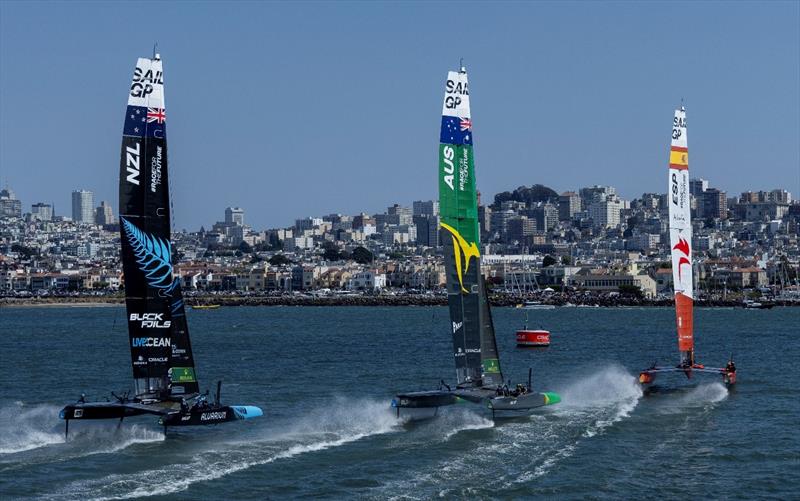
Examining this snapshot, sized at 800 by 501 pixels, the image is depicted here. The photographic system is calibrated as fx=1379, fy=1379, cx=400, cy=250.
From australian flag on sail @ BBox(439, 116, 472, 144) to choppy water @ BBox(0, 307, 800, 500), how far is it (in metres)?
6.07

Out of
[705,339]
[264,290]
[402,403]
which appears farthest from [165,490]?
[264,290]

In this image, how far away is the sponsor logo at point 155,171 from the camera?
1057 inches

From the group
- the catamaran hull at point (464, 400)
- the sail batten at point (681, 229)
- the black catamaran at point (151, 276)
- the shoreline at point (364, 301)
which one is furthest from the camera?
the shoreline at point (364, 301)

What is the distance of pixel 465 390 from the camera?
30.1 metres

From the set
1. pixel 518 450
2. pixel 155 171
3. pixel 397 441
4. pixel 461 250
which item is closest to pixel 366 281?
pixel 461 250

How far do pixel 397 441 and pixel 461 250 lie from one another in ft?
16.7

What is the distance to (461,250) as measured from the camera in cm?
3050

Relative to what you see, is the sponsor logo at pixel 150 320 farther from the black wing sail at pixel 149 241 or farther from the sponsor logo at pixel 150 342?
the sponsor logo at pixel 150 342

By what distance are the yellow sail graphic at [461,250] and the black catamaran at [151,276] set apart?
234 inches

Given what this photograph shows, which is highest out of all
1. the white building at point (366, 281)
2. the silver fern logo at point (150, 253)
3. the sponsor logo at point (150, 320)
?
the white building at point (366, 281)

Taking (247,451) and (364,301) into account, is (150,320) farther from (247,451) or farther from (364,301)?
(364,301)

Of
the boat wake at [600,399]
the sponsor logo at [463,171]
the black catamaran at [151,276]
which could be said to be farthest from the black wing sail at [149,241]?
the boat wake at [600,399]

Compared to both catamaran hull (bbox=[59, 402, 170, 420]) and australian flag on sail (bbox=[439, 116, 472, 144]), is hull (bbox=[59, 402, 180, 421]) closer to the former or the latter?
catamaran hull (bbox=[59, 402, 170, 420])

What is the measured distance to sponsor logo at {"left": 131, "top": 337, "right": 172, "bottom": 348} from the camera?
27.1 m
